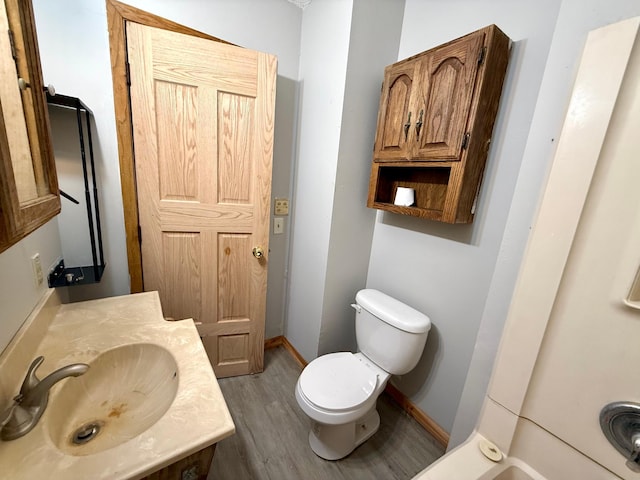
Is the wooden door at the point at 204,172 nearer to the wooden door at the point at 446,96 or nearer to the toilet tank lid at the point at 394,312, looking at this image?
the toilet tank lid at the point at 394,312

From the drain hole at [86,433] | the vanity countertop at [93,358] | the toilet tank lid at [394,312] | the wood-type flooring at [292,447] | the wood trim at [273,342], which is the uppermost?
the vanity countertop at [93,358]

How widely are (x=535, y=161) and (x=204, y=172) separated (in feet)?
4.76

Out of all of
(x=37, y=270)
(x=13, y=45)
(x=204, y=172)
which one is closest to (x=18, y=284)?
(x=37, y=270)

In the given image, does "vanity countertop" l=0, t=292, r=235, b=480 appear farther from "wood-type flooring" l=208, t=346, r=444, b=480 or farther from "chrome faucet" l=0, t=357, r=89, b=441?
"wood-type flooring" l=208, t=346, r=444, b=480

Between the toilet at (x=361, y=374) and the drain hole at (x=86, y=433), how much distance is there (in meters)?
0.75

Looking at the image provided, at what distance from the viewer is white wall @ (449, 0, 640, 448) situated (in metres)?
0.64

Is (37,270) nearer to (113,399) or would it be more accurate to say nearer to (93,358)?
(93,358)

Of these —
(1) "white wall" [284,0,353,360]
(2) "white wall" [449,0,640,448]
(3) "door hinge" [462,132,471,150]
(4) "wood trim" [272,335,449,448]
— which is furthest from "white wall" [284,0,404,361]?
(2) "white wall" [449,0,640,448]

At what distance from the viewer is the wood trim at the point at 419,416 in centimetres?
139

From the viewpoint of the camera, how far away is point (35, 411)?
1.95 ft

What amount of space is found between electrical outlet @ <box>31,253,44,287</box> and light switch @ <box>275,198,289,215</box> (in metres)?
1.19

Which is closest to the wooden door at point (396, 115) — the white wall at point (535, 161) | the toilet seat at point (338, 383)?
the white wall at point (535, 161)

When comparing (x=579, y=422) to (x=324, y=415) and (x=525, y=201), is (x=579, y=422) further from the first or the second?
(x=324, y=415)

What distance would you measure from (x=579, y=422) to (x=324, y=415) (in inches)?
34.4
